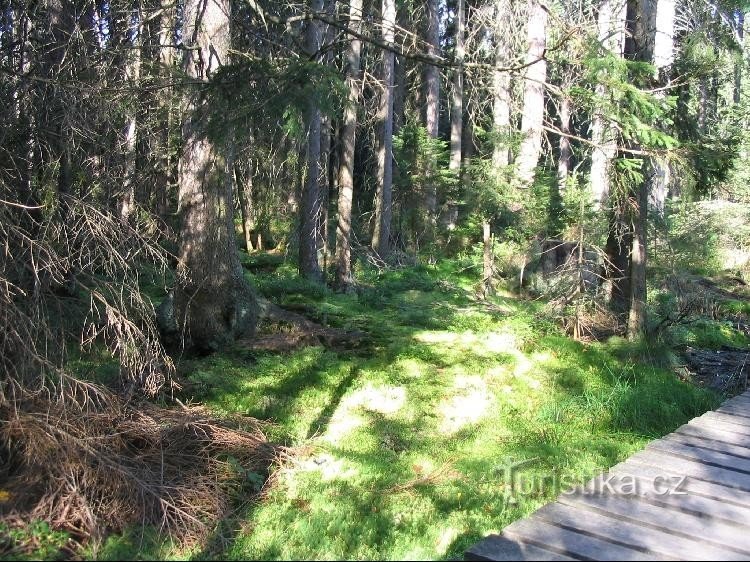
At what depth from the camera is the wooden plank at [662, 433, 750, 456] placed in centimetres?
548

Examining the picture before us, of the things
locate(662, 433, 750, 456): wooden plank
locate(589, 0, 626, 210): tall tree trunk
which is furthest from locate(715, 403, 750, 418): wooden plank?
locate(589, 0, 626, 210): tall tree trunk

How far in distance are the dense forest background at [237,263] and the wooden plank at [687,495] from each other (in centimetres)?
117

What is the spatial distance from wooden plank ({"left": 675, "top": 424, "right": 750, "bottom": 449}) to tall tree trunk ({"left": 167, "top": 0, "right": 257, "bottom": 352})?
538 centimetres

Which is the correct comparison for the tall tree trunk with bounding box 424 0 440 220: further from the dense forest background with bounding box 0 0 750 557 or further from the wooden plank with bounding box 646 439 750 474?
the wooden plank with bounding box 646 439 750 474

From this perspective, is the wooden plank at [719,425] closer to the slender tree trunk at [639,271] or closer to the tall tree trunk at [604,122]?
the tall tree trunk at [604,122]

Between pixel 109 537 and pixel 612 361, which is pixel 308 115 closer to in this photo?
pixel 109 537

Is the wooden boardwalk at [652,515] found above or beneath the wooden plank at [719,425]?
beneath

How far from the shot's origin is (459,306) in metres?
13.0

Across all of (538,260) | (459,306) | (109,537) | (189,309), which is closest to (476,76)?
(189,309)

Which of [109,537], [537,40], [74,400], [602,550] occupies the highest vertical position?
[537,40]

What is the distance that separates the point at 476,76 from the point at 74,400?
182 inches

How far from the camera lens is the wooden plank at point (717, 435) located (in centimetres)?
579

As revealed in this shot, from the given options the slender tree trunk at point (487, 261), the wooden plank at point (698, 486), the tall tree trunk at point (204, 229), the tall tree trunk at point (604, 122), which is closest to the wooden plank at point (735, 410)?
the wooden plank at point (698, 486)

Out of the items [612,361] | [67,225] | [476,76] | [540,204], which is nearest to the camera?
[67,225]
